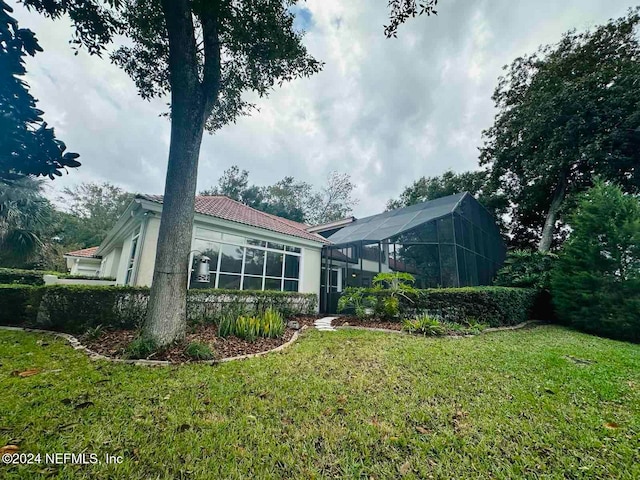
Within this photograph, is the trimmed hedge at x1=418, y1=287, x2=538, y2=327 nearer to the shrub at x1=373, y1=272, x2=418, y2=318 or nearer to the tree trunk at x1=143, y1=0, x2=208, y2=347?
the shrub at x1=373, y1=272, x2=418, y2=318

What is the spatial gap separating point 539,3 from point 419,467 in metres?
11.8

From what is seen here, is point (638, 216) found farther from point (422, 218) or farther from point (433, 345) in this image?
point (433, 345)

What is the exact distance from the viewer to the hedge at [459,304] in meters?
7.70

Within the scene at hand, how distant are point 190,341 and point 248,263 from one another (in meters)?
5.03

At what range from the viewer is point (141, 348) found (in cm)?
405

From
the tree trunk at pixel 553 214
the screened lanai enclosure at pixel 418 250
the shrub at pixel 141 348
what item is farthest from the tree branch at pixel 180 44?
the tree trunk at pixel 553 214

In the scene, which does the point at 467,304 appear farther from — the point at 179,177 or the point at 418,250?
the point at 179,177

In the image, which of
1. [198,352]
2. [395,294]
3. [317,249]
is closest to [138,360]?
[198,352]

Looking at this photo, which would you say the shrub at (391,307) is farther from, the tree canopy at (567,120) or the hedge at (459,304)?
the tree canopy at (567,120)

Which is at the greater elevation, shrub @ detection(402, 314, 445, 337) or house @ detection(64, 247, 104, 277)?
house @ detection(64, 247, 104, 277)

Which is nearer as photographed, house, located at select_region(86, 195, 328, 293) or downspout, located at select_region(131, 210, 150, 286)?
downspout, located at select_region(131, 210, 150, 286)

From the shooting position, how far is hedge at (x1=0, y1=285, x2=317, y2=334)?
5.70 meters

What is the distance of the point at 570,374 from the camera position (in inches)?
137

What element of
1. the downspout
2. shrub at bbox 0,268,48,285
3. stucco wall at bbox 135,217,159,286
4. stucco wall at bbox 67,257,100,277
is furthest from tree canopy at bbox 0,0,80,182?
stucco wall at bbox 67,257,100,277
